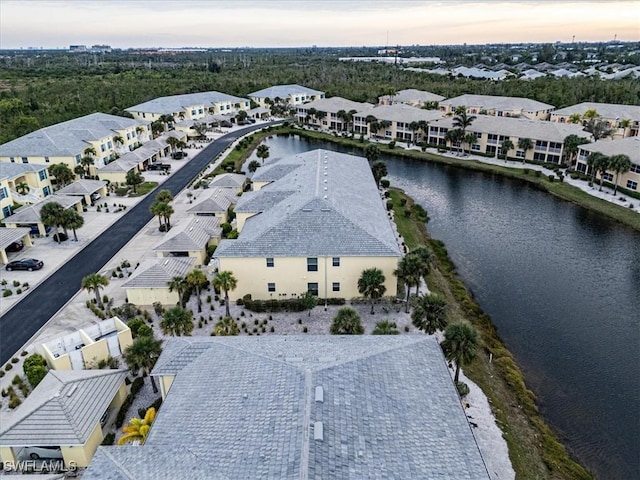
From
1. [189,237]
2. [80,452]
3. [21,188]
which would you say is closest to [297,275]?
[189,237]

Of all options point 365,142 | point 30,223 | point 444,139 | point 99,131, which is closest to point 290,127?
point 365,142

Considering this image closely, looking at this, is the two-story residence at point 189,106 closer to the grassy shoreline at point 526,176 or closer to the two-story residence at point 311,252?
the grassy shoreline at point 526,176

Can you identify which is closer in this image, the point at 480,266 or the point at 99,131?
the point at 480,266

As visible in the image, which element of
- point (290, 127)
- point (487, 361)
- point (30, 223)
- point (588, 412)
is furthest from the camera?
point (290, 127)

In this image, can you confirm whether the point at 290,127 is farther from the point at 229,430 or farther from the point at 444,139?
the point at 229,430

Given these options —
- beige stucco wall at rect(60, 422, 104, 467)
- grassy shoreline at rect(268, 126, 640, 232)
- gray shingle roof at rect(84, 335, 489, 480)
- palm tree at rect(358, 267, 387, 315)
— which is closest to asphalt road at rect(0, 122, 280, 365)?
beige stucco wall at rect(60, 422, 104, 467)
